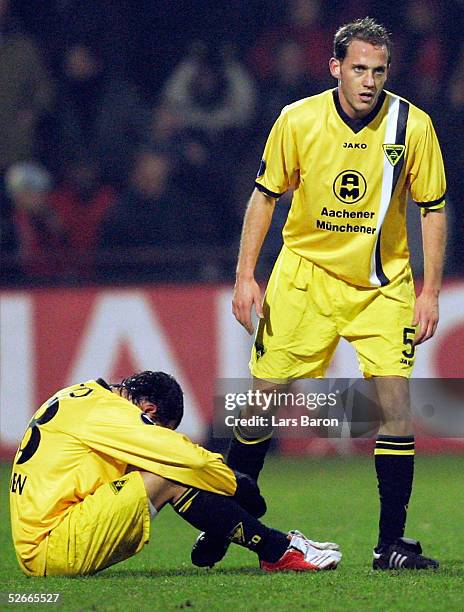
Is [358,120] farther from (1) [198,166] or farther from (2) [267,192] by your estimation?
(1) [198,166]

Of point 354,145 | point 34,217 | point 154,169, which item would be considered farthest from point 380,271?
point 154,169

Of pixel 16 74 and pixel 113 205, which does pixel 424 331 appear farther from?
pixel 16 74

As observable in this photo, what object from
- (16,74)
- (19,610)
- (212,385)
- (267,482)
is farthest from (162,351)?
(19,610)

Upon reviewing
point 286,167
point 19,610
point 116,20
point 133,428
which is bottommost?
point 19,610

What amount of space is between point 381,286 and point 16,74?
21.1ft

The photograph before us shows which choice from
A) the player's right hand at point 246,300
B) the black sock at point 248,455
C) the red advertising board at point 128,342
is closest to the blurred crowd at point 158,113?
the red advertising board at point 128,342

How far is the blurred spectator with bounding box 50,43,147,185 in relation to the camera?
461 inches

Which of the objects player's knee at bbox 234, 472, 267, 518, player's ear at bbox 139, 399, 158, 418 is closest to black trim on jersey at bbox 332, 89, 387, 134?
player's ear at bbox 139, 399, 158, 418

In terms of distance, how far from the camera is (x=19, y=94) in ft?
38.0

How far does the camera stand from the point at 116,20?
12.3 metres

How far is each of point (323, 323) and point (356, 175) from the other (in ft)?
2.16

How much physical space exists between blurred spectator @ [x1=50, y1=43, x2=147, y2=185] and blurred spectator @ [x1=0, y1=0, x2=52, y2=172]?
8.1 inches

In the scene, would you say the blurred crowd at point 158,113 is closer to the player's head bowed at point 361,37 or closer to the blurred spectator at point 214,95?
the blurred spectator at point 214,95
